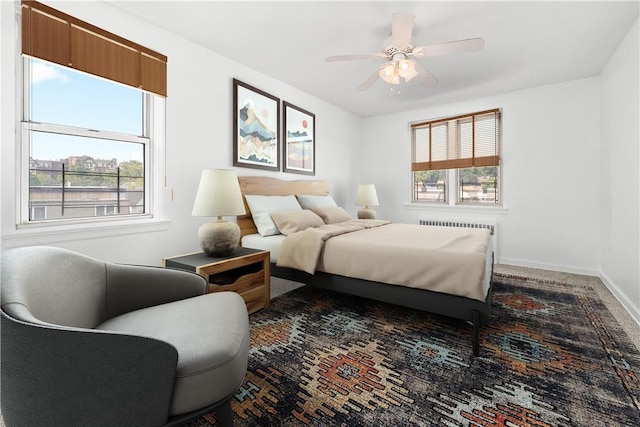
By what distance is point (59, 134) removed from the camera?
2.19m

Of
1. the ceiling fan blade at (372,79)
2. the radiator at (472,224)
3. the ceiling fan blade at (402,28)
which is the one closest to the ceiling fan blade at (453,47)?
the ceiling fan blade at (402,28)

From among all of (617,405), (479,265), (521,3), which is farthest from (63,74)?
(617,405)

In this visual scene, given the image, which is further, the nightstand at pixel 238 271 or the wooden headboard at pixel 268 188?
the wooden headboard at pixel 268 188

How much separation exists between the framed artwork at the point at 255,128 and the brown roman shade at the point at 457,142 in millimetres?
2586

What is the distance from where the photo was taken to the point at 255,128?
3.54 metres

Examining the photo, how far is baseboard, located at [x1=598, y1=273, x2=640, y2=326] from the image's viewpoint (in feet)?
8.01

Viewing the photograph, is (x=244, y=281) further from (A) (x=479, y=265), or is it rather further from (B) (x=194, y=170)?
(A) (x=479, y=265)

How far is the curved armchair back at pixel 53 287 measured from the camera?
39.2 inches

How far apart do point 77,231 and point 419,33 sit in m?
3.27

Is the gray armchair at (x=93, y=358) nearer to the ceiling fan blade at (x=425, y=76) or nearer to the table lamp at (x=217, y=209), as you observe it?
the table lamp at (x=217, y=209)

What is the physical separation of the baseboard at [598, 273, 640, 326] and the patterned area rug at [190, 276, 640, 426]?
0.82ft

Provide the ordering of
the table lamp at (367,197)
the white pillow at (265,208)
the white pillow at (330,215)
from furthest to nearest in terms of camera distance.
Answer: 1. the table lamp at (367,197)
2. the white pillow at (330,215)
3. the white pillow at (265,208)

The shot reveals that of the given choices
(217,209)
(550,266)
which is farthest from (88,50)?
(550,266)

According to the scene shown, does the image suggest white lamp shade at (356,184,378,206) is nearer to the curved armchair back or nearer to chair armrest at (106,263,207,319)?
chair armrest at (106,263,207,319)
